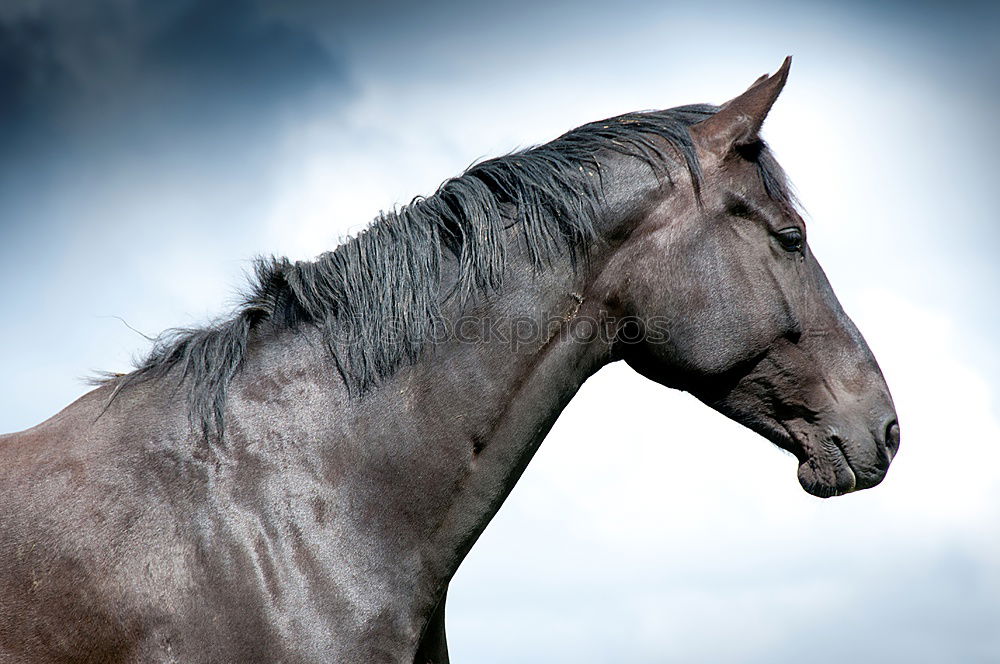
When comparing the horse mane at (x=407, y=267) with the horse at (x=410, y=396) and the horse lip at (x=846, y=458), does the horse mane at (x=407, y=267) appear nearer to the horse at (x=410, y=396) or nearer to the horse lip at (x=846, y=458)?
the horse at (x=410, y=396)

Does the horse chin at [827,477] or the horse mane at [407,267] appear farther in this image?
the horse chin at [827,477]

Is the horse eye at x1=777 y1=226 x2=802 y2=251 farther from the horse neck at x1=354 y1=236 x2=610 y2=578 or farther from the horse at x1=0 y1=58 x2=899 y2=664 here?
the horse neck at x1=354 y1=236 x2=610 y2=578

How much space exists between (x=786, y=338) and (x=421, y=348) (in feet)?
5.65

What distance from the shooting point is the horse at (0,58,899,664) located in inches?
143

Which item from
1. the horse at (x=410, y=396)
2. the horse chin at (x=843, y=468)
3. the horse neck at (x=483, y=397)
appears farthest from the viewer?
the horse chin at (x=843, y=468)

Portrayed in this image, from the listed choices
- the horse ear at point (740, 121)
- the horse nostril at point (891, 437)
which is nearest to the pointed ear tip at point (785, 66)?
the horse ear at point (740, 121)

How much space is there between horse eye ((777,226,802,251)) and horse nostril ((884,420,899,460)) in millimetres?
953

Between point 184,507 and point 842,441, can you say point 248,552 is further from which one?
point 842,441

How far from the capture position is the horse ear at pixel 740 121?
14.5 ft

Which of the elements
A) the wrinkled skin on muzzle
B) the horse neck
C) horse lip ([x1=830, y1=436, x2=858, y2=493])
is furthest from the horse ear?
horse lip ([x1=830, y1=436, x2=858, y2=493])

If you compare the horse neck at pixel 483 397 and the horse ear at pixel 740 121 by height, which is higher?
the horse ear at pixel 740 121

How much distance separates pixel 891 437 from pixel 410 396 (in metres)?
2.30

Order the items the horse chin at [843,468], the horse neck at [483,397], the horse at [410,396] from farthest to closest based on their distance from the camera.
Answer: the horse chin at [843,468] < the horse neck at [483,397] < the horse at [410,396]

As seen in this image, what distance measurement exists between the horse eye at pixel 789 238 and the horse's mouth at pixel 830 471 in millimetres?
924
